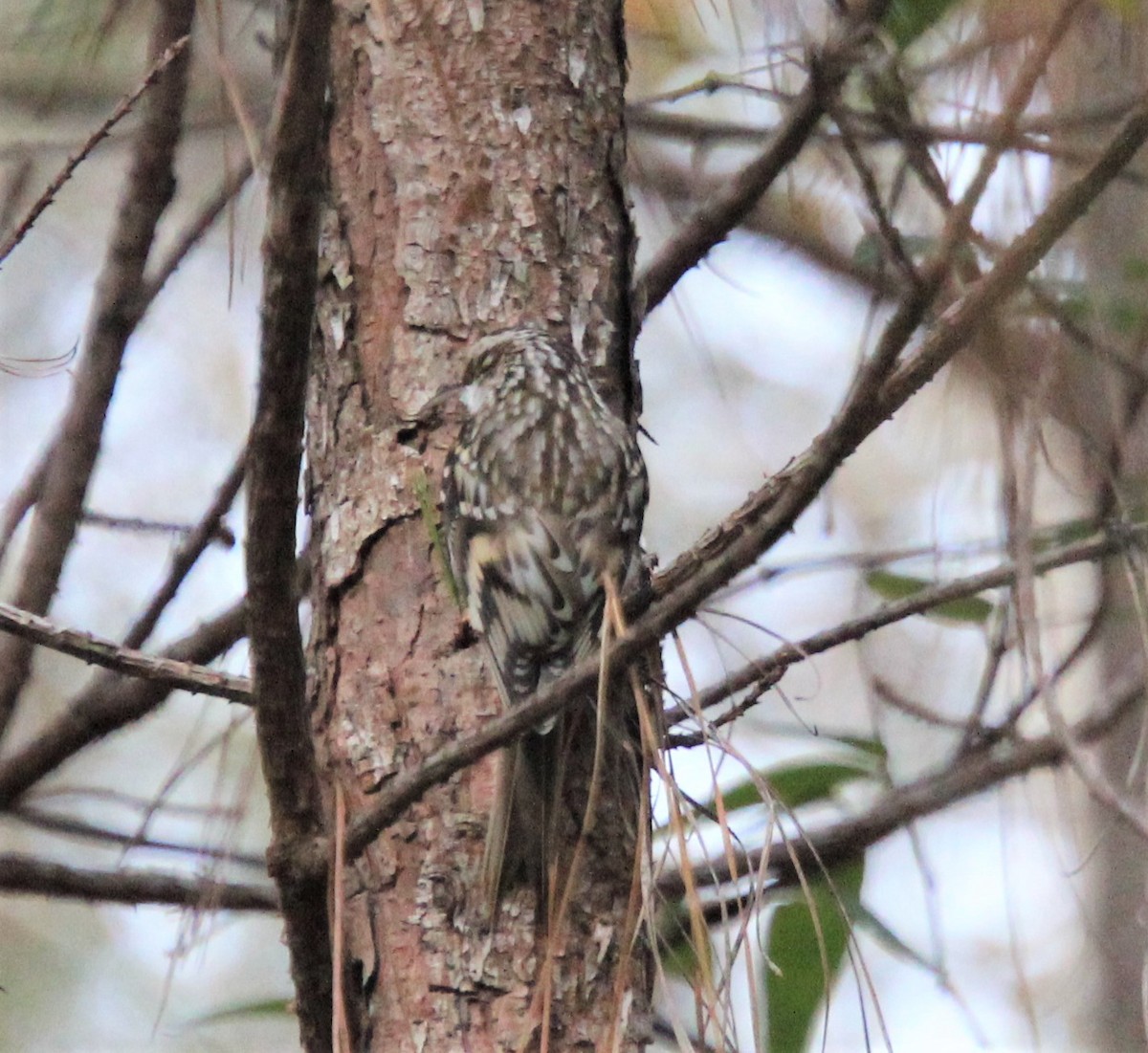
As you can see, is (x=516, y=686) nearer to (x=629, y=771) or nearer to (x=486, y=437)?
(x=629, y=771)

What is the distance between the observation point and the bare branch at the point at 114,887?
2420 millimetres

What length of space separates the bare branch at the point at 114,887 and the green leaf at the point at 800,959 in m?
0.78

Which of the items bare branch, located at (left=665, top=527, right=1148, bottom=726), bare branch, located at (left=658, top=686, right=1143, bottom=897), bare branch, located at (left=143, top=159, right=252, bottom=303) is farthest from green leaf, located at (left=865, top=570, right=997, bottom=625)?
bare branch, located at (left=143, top=159, right=252, bottom=303)

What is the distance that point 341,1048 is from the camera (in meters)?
1.85

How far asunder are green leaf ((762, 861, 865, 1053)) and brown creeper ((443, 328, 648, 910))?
575 millimetres

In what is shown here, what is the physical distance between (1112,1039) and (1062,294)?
3.44 meters

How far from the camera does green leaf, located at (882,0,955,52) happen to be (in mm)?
1637

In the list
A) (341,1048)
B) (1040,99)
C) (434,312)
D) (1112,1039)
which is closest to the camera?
(1040,99)

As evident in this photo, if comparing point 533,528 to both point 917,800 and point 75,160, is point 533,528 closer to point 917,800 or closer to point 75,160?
point 917,800

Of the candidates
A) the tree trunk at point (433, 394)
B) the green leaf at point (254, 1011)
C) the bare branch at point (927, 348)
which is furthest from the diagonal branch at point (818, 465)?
the green leaf at point (254, 1011)

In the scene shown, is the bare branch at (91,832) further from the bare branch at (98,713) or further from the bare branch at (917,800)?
the bare branch at (917,800)

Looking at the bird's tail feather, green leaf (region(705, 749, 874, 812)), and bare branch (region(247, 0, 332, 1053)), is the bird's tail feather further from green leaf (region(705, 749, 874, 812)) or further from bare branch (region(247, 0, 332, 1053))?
green leaf (region(705, 749, 874, 812))

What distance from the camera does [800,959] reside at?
2525 millimetres

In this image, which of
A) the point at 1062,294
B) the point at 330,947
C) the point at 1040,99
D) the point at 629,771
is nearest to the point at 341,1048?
the point at 330,947
